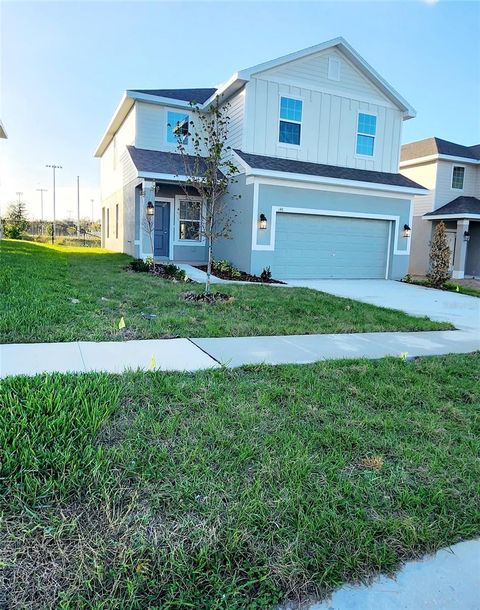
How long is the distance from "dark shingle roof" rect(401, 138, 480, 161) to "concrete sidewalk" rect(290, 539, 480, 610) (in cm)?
2092

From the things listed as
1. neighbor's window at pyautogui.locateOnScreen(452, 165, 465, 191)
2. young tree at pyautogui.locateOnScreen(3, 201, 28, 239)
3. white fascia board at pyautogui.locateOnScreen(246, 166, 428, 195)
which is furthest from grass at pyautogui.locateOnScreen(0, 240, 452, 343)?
young tree at pyautogui.locateOnScreen(3, 201, 28, 239)

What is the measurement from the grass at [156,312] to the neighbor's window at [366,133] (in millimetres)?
7772

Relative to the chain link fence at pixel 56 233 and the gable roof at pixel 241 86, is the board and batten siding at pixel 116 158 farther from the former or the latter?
the chain link fence at pixel 56 233

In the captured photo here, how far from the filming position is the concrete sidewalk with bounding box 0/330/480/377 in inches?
167

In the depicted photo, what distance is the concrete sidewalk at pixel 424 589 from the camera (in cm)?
188

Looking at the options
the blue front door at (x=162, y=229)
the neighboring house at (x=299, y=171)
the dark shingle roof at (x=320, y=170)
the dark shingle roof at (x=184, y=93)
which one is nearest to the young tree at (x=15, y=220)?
the neighboring house at (x=299, y=171)

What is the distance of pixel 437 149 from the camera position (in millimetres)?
20078

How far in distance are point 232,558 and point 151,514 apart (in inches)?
18.6

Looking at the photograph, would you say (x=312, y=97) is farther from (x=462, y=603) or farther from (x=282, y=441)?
(x=462, y=603)

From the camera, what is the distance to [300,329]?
642 centimetres

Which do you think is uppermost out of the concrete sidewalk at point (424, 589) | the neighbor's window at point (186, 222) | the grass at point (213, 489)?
the neighbor's window at point (186, 222)

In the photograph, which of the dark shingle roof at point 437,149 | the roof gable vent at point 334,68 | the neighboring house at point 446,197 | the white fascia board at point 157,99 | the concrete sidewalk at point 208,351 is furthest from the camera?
the dark shingle roof at point 437,149

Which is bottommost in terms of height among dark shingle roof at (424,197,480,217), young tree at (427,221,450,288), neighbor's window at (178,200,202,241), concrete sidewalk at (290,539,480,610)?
concrete sidewalk at (290,539,480,610)

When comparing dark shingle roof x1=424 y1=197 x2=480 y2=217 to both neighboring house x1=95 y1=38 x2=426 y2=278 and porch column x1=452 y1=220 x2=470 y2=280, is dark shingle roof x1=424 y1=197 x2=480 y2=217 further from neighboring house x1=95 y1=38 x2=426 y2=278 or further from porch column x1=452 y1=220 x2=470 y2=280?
neighboring house x1=95 y1=38 x2=426 y2=278
